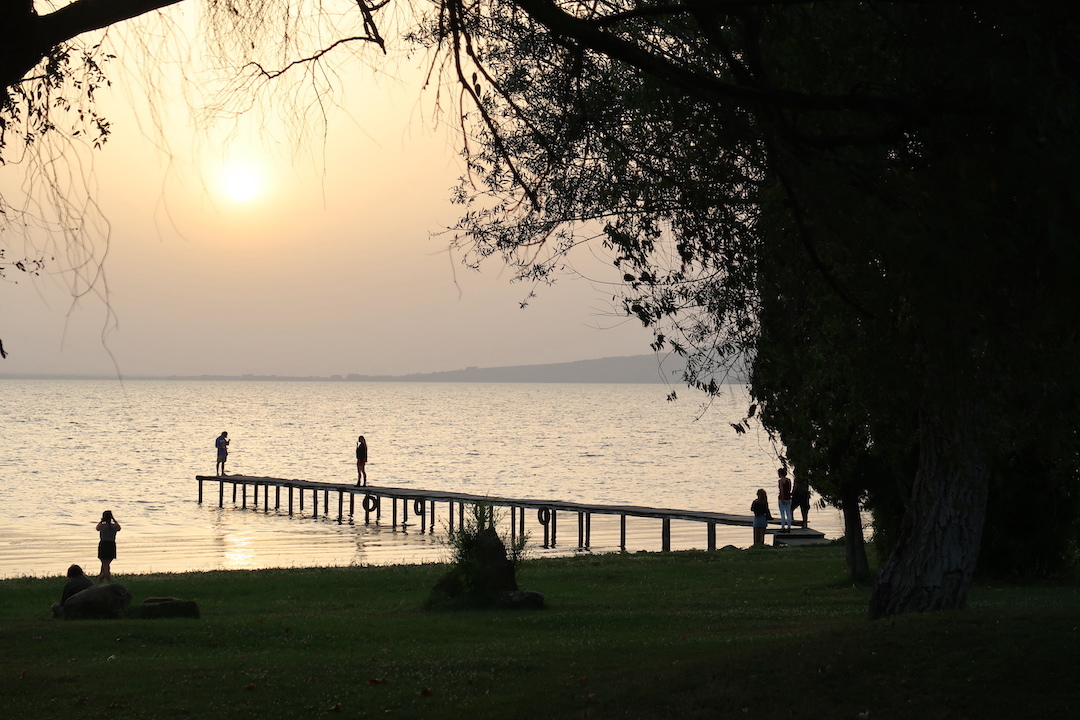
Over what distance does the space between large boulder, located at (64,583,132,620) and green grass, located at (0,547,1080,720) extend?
0.58m

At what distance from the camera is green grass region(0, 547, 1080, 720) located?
930 cm

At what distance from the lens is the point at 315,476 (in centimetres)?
7550

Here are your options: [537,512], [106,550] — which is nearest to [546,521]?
[537,512]

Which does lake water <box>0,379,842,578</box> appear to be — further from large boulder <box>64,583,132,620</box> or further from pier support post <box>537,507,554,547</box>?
large boulder <box>64,583,132,620</box>

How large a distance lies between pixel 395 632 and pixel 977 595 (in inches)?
385

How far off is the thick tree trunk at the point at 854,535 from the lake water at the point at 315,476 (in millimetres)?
4850

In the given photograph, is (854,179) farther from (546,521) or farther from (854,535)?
(546,521)

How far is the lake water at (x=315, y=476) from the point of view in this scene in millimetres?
38344

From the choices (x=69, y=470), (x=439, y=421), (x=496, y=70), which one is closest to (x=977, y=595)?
(x=496, y=70)

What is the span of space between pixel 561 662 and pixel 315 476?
65694 mm

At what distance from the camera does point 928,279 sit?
5.07 metres

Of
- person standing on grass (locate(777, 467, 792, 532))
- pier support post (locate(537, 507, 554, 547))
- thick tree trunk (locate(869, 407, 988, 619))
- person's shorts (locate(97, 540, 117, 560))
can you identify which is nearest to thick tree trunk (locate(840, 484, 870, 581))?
thick tree trunk (locate(869, 407, 988, 619))

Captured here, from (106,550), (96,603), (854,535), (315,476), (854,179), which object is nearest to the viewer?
(854,179)

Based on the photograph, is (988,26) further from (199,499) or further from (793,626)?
(199,499)
